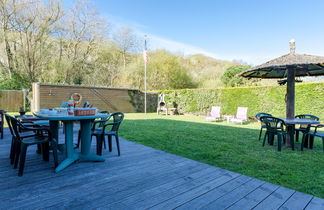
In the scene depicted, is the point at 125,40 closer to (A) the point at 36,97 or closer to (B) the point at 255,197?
(A) the point at 36,97

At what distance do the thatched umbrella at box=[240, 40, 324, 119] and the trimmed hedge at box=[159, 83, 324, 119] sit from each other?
144 inches

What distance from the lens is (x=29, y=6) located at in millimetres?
12469

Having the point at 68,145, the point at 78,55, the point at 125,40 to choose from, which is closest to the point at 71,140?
the point at 68,145

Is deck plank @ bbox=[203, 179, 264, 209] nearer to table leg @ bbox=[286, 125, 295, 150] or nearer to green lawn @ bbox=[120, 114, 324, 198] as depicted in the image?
green lawn @ bbox=[120, 114, 324, 198]

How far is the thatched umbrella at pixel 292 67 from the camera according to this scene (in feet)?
12.8

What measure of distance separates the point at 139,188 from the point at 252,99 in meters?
9.43

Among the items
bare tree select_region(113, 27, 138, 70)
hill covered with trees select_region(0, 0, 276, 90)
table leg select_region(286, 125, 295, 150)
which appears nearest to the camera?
table leg select_region(286, 125, 295, 150)

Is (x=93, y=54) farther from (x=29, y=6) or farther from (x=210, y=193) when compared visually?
(x=210, y=193)

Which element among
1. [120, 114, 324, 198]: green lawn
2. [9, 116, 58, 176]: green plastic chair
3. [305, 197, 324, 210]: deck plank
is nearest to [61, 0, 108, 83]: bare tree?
[120, 114, 324, 198]: green lawn

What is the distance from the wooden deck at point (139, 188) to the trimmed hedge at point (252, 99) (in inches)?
303

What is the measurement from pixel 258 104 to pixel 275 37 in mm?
7601

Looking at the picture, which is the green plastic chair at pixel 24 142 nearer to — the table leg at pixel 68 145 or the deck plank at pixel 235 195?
the table leg at pixel 68 145

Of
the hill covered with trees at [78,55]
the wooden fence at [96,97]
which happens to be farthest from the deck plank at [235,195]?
the hill covered with trees at [78,55]

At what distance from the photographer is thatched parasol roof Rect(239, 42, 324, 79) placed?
3842 mm
